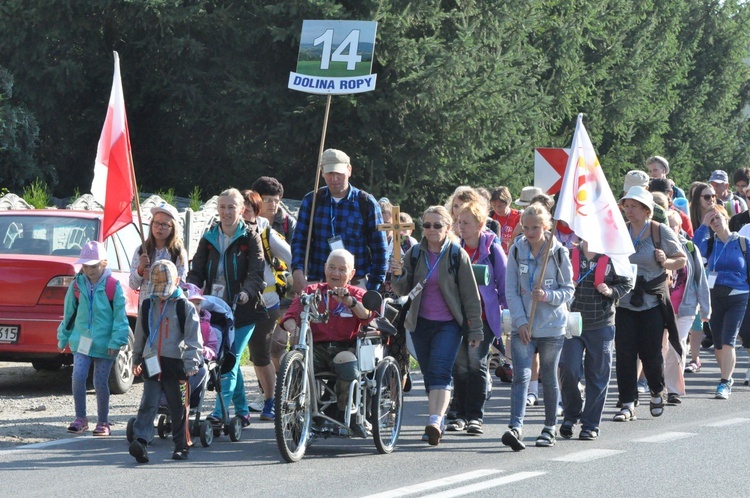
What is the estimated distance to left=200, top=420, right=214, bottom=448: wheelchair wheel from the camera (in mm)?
9211

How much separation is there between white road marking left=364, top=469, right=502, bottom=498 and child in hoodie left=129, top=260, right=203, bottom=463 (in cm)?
176

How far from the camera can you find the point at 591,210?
9805mm

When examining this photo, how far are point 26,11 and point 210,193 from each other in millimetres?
5557

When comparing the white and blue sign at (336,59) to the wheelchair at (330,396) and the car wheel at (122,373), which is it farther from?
the wheelchair at (330,396)

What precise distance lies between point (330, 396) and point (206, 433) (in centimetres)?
97

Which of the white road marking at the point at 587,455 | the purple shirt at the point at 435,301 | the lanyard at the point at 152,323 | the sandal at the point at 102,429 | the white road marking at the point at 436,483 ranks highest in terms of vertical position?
the purple shirt at the point at 435,301

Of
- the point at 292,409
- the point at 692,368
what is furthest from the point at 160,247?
the point at 692,368

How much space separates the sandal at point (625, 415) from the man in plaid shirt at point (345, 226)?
240cm

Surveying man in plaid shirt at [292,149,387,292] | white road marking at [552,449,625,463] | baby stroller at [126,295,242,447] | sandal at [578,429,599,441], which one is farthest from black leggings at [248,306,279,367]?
white road marking at [552,449,625,463]

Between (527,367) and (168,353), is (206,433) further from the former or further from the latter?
(527,367)

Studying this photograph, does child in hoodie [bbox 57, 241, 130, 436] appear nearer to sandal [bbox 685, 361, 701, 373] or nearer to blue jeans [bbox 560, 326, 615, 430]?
blue jeans [bbox 560, 326, 615, 430]

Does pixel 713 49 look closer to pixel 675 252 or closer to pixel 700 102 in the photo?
pixel 700 102

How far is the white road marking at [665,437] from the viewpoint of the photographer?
977 cm

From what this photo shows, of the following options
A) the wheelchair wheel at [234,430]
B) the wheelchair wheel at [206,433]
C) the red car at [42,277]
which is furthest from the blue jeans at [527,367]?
the red car at [42,277]
